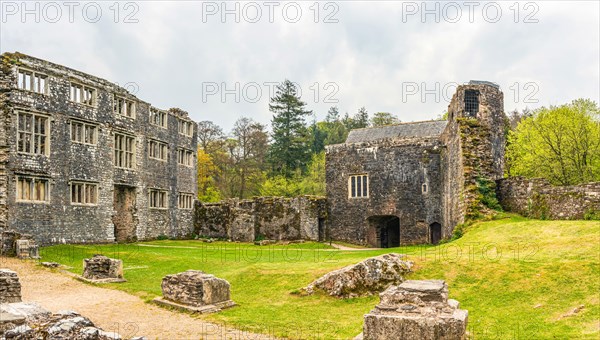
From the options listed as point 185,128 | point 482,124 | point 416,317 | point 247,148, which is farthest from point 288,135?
point 416,317

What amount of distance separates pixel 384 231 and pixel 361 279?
76.3 feet

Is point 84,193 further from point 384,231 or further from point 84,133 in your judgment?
point 384,231

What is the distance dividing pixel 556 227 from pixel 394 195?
17.0 meters

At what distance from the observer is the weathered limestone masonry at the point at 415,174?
1017 inches

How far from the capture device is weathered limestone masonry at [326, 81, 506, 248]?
2583cm

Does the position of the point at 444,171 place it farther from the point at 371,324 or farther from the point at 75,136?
the point at 371,324

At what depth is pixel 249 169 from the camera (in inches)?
2403

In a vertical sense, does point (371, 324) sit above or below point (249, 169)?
below

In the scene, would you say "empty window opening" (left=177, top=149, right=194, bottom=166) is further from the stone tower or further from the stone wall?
the stone tower

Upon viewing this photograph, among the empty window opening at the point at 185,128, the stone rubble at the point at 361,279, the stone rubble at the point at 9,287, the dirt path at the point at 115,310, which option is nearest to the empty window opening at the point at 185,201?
the empty window opening at the point at 185,128

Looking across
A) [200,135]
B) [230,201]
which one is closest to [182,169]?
[230,201]

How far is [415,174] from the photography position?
34.0 metres

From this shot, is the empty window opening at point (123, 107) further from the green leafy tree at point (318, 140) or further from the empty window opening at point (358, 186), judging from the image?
the green leafy tree at point (318, 140)

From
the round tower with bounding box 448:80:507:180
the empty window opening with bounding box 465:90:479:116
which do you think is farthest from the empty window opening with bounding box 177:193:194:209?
the empty window opening with bounding box 465:90:479:116
